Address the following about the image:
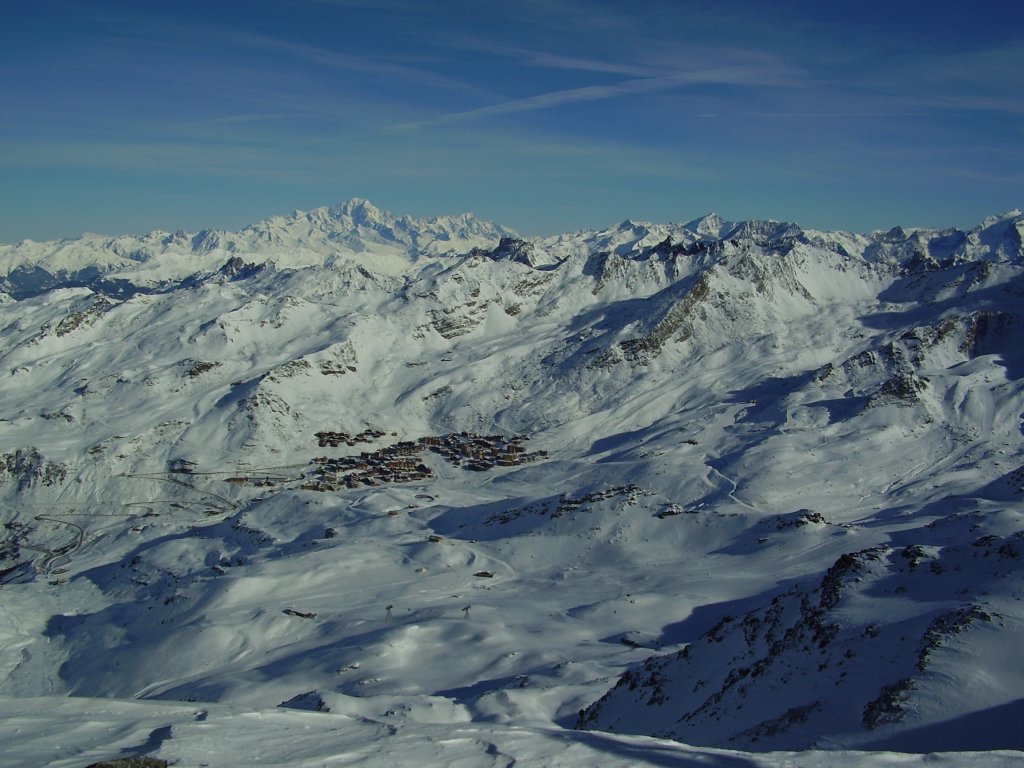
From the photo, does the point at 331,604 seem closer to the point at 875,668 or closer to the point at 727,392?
the point at 875,668

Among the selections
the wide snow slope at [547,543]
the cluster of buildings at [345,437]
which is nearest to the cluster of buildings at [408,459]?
the cluster of buildings at [345,437]

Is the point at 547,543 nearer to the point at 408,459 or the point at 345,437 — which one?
the point at 408,459

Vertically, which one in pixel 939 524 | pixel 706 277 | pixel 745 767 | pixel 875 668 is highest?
pixel 706 277

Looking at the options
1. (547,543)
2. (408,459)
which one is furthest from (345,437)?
(547,543)

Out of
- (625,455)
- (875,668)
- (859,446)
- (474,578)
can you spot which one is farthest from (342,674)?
(859,446)

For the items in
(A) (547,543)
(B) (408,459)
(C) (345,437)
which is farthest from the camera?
(C) (345,437)

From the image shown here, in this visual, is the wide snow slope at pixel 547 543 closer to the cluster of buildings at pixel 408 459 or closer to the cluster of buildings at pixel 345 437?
the cluster of buildings at pixel 345 437

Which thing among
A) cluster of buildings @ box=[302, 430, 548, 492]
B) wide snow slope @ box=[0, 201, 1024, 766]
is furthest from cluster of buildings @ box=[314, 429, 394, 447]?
wide snow slope @ box=[0, 201, 1024, 766]
